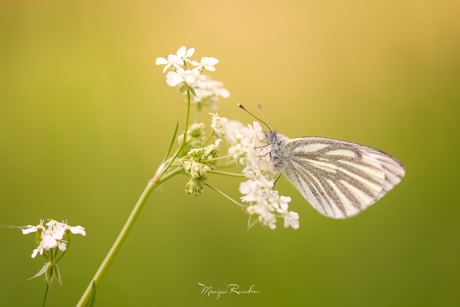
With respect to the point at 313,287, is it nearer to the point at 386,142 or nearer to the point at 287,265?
the point at 287,265

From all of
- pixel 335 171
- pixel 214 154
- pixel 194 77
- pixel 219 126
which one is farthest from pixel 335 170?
pixel 194 77

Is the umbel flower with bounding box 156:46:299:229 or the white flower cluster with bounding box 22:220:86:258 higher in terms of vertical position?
the umbel flower with bounding box 156:46:299:229

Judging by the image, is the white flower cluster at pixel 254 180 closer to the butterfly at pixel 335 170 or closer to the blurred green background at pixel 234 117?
the butterfly at pixel 335 170

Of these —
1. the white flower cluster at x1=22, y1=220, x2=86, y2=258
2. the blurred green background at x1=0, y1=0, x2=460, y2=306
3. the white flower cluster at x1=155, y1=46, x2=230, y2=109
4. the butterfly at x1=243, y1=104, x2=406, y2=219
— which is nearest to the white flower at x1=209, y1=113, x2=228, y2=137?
the white flower cluster at x1=155, y1=46, x2=230, y2=109

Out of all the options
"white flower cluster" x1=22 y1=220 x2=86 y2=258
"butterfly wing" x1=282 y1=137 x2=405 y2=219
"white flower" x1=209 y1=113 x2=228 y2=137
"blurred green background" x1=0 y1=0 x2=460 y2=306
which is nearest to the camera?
"white flower cluster" x1=22 y1=220 x2=86 y2=258

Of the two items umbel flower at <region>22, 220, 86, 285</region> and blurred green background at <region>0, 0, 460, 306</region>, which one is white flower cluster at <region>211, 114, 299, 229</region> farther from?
blurred green background at <region>0, 0, 460, 306</region>

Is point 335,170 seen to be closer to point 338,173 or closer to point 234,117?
point 338,173

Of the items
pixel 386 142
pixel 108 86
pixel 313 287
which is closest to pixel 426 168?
pixel 386 142
